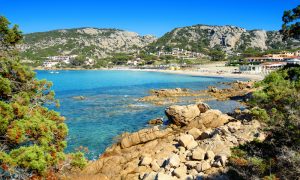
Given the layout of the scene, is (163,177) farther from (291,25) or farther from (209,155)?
(291,25)

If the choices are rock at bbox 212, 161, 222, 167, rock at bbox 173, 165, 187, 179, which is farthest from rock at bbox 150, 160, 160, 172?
rock at bbox 212, 161, 222, 167

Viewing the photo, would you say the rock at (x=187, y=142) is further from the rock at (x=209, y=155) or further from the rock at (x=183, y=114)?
the rock at (x=183, y=114)

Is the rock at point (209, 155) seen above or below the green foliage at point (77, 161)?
below

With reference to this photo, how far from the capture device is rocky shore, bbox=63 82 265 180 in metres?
16.5

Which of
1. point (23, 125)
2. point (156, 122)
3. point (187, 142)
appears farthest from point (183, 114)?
point (23, 125)

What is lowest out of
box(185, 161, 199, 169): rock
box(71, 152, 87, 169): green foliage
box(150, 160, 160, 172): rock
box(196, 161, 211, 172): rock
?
box(150, 160, 160, 172): rock

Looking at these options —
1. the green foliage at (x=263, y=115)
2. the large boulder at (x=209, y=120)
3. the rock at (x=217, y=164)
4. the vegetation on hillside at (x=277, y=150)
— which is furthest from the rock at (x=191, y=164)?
the large boulder at (x=209, y=120)

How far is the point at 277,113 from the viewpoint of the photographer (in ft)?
42.1

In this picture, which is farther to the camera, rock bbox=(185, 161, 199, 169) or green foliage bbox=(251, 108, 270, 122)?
rock bbox=(185, 161, 199, 169)

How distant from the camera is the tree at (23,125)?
9930mm

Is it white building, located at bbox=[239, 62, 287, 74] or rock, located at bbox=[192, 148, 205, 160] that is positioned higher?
white building, located at bbox=[239, 62, 287, 74]

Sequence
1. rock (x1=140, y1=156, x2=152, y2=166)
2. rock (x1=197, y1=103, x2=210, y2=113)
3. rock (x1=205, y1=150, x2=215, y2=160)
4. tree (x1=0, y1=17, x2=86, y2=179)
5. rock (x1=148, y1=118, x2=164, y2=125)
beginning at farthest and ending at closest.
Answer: rock (x1=148, y1=118, x2=164, y2=125), rock (x1=197, y1=103, x2=210, y2=113), rock (x1=140, y1=156, x2=152, y2=166), rock (x1=205, y1=150, x2=215, y2=160), tree (x1=0, y1=17, x2=86, y2=179)

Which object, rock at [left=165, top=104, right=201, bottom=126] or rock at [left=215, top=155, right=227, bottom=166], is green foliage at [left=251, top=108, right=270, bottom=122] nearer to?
rock at [left=215, top=155, right=227, bottom=166]

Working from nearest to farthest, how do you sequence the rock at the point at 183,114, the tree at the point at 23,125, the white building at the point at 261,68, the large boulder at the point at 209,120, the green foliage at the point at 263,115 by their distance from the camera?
the tree at the point at 23,125, the green foliage at the point at 263,115, the large boulder at the point at 209,120, the rock at the point at 183,114, the white building at the point at 261,68
